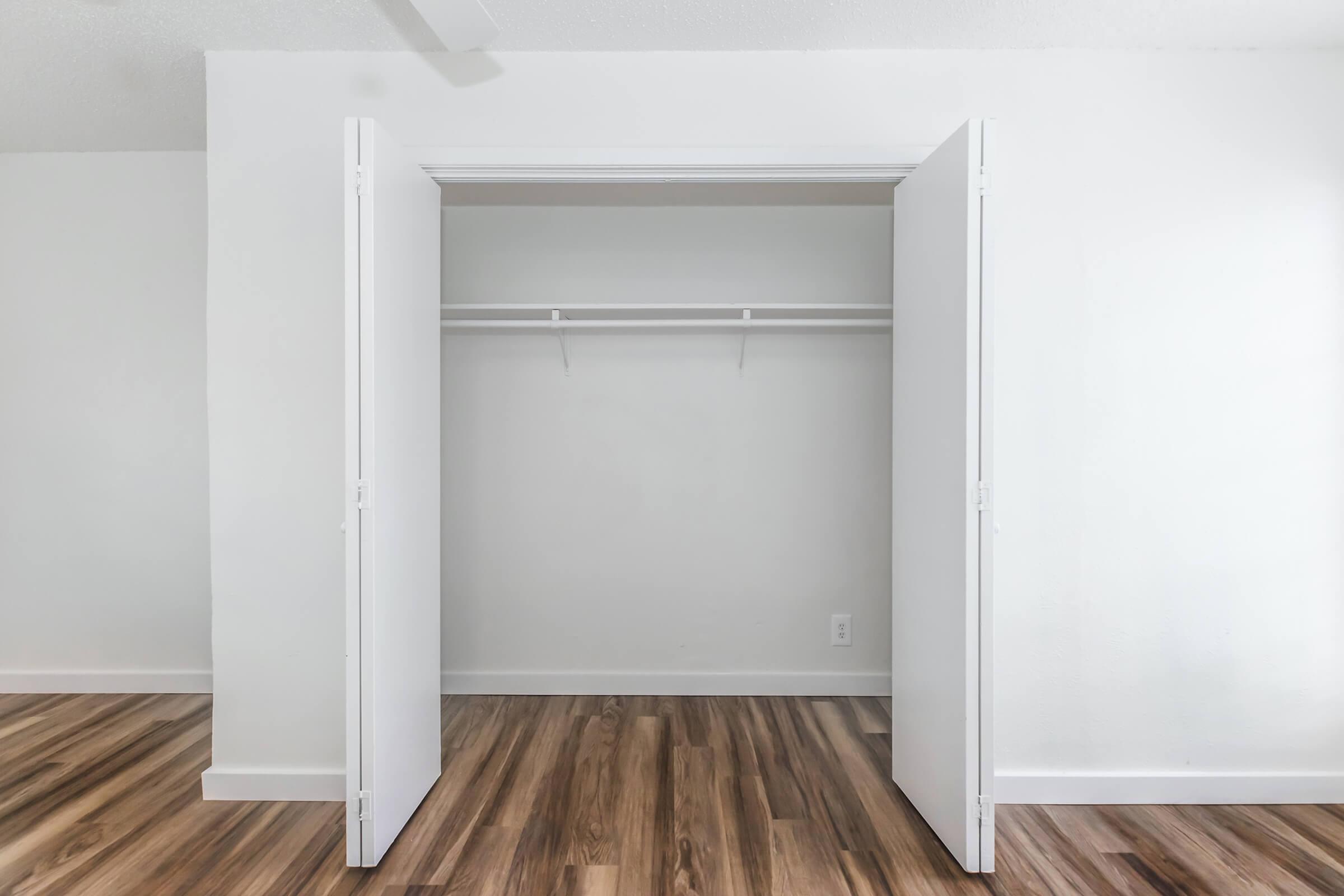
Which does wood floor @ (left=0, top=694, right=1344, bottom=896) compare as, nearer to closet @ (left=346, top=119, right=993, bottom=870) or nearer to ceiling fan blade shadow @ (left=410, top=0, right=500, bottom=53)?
closet @ (left=346, top=119, right=993, bottom=870)

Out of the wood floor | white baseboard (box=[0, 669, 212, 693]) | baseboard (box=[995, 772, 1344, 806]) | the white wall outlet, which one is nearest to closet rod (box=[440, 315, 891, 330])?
the white wall outlet

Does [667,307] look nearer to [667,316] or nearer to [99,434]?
[667,316]

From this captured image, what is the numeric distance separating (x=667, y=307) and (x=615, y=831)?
2.02 metres

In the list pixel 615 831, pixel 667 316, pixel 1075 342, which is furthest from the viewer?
pixel 667 316

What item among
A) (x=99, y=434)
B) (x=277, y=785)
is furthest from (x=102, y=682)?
(x=277, y=785)

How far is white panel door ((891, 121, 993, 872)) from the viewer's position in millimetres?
1873

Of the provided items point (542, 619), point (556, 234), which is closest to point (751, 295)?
point (556, 234)

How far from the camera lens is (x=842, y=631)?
3.31 metres

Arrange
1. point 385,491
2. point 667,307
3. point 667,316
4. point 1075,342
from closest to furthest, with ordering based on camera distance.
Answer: point 385,491, point 1075,342, point 667,307, point 667,316

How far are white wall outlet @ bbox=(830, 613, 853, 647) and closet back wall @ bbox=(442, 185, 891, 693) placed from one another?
32 mm

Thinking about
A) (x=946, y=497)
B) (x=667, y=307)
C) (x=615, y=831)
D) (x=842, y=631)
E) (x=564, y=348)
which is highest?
(x=667, y=307)

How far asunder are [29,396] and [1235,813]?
5244 mm

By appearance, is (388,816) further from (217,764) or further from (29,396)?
(29,396)

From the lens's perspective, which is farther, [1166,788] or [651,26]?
[1166,788]
